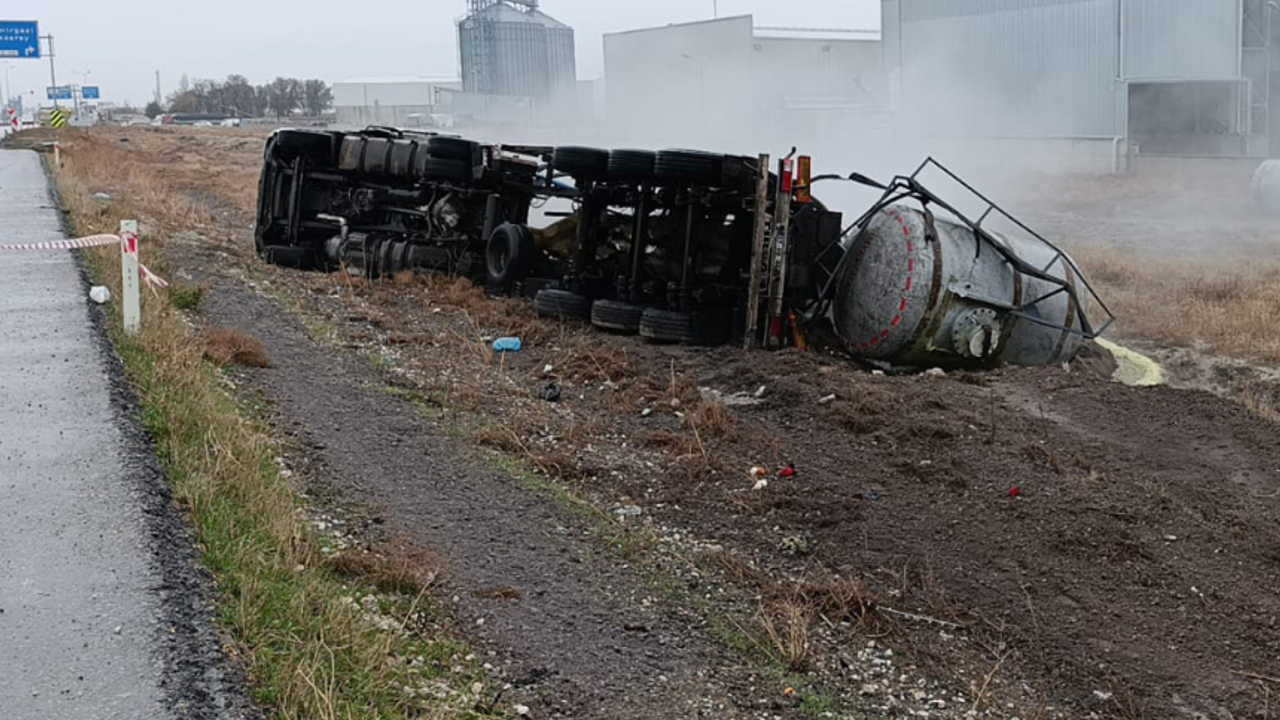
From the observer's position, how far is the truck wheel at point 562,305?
44.2 feet

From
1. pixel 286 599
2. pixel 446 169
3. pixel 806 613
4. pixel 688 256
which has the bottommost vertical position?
pixel 806 613

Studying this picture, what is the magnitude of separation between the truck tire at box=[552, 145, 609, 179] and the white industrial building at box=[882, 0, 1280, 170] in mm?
28389

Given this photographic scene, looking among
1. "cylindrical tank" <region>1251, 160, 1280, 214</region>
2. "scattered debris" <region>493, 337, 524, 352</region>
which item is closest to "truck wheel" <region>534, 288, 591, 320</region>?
"scattered debris" <region>493, 337, 524, 352</region>

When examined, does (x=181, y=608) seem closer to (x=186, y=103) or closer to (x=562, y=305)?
(x=562, y=305)

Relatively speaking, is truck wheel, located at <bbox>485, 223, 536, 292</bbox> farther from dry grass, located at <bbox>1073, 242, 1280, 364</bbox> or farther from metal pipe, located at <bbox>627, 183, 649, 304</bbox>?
dry grass, located at <bbox>1073, 242, 1280, 364</bbox>

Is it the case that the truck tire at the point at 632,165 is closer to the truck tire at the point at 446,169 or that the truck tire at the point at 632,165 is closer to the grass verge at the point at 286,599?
the truck tire at the point at 446,169

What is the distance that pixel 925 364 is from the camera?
1177cm

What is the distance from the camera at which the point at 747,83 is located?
186ft

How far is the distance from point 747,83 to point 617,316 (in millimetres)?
45191

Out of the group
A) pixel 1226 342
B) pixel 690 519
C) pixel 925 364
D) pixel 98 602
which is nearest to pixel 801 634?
pixel 690 519

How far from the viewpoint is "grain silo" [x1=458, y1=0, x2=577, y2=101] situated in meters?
73.5

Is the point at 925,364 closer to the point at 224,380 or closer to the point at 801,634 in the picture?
the point at 224,380

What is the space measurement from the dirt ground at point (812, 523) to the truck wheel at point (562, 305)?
4.45 ft

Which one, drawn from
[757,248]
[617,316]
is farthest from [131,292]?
[757,248]
